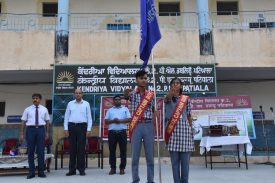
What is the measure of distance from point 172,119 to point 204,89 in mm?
6097

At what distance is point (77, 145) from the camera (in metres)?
6.66

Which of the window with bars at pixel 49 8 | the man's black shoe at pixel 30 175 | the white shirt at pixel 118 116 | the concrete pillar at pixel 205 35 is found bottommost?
the man's black shoe at pixel 30 175

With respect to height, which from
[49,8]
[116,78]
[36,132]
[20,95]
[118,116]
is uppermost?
[49,8]

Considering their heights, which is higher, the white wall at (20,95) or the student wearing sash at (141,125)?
the white wall at (20,95)

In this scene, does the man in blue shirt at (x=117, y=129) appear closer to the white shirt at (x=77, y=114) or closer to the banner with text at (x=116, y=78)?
the white shirt at (x=77, y=114)

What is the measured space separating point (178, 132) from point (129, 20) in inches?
367

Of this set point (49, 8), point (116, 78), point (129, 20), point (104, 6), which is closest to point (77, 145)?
point (116, 78)

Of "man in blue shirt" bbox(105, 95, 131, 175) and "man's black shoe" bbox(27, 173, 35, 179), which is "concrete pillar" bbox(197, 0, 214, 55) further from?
"man's black shoe" bbox(27, 173, 35, 179)

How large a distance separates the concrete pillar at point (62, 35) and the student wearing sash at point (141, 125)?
6380mm

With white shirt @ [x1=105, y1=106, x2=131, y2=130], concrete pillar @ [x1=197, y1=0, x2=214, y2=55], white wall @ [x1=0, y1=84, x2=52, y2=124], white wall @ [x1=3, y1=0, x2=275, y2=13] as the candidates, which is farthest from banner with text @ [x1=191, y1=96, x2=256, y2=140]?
white wall @ [x1=0, y1=84, x2=52, y2=124]

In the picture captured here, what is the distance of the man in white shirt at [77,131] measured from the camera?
6582 mm

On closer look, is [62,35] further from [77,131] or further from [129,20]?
[77,131]

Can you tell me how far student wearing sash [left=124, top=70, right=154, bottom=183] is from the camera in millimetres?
4785

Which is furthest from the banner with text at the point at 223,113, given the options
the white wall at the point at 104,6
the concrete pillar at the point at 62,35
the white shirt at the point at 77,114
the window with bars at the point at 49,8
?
the window with bars at the point at 49,8
